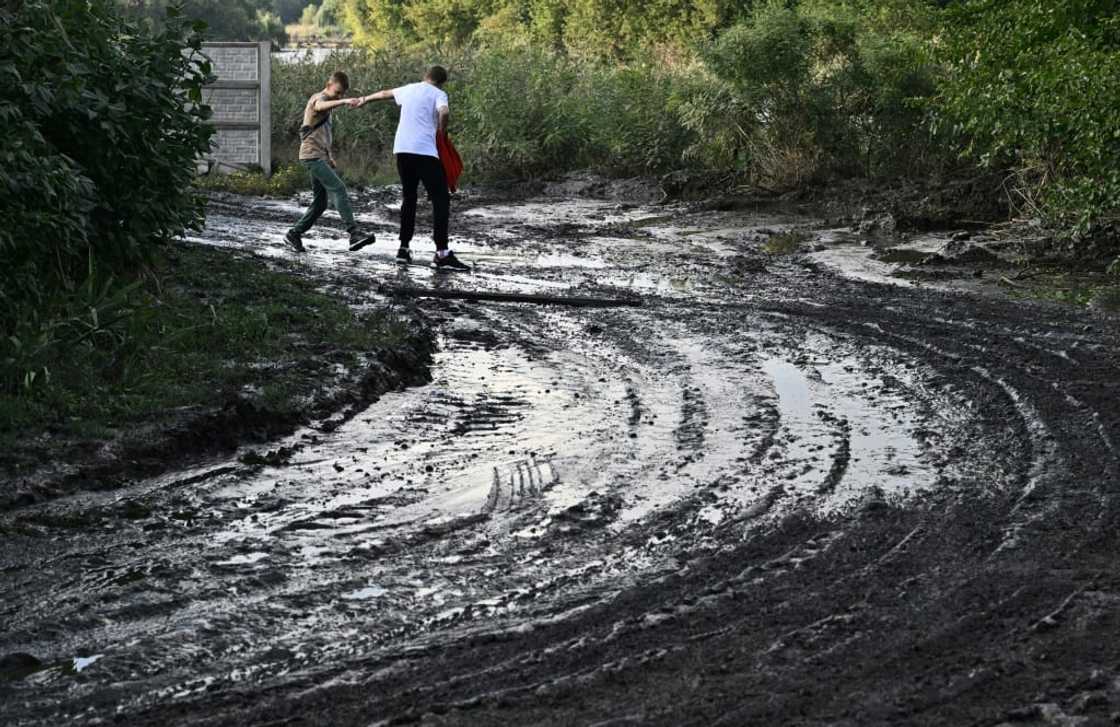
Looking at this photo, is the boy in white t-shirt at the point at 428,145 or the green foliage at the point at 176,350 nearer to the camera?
the green foliage at the point at 176,350

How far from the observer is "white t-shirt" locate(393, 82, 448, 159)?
556 inches

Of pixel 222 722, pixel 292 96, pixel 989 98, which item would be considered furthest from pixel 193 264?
pixel 292 96

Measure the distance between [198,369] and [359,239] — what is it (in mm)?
6917

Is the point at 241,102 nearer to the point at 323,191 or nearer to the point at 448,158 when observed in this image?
the point at 323,191

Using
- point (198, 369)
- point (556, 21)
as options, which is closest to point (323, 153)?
point (198, 369)

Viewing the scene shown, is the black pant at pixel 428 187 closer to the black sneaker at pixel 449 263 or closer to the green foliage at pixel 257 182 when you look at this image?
the black sneaker at pixel 449 263

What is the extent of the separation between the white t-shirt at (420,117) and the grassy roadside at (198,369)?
132 inches

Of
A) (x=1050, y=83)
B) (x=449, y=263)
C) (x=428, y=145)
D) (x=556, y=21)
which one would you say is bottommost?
(x=449, y=263)

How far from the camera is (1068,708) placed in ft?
13.7

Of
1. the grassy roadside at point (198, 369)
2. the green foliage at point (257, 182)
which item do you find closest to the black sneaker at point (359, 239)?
the grassy roadside at point (198, 369)

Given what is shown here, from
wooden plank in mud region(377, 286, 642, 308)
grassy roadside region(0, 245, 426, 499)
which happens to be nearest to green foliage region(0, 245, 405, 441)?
grassy roadside region(0, 245, 426, 499)

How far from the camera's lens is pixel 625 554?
18.7 feet

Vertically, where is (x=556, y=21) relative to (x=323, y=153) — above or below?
above

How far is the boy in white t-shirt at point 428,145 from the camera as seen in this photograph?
14117 mm
